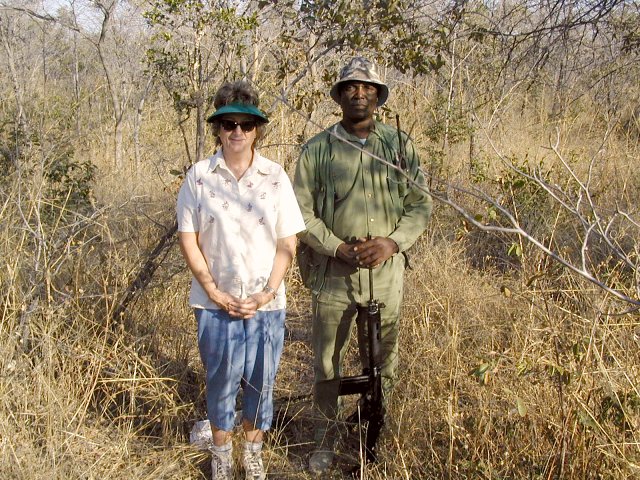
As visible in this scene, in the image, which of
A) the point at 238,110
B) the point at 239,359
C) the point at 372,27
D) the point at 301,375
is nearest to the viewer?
the point at 238,110

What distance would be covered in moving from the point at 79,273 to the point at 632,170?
5.01 meters

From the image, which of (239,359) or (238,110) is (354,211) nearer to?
(238,110)

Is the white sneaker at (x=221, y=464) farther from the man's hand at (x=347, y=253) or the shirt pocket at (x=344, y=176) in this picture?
the shirt pocket at (x=344, y=176)

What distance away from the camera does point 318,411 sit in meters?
2.85

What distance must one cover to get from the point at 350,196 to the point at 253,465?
3.69 feet

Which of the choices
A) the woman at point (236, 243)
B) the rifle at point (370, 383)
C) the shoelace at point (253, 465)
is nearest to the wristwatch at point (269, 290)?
the woman at point (236, 243)

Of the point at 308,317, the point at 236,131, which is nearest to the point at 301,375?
the point at 308,317

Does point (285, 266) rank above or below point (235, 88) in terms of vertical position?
below

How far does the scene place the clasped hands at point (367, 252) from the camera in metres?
2.56

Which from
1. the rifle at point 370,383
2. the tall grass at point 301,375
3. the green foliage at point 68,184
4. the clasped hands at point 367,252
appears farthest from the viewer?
the green foliage at point 68,184

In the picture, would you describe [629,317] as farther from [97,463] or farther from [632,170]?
[632,170]

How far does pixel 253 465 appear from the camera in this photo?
262cm

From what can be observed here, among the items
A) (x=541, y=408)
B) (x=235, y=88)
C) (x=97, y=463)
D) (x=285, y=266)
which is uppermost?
(x=235, y=88)

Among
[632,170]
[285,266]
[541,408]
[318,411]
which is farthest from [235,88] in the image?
[632,170]
